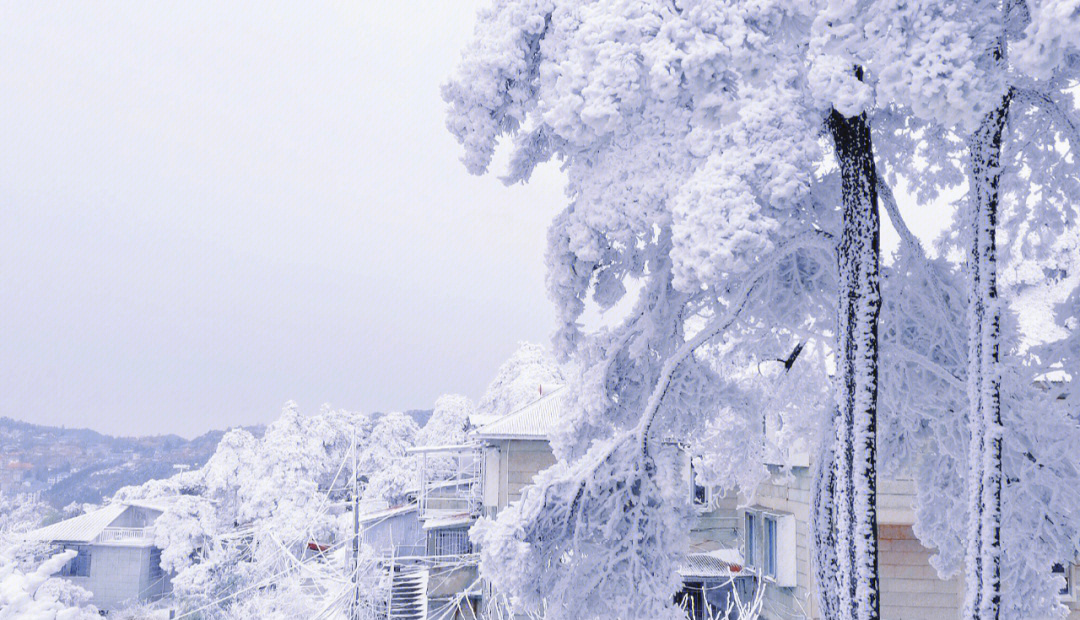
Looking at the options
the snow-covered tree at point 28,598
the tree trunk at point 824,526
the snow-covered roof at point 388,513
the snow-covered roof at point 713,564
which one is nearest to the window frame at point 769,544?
the snow-covered roof at point 713,564

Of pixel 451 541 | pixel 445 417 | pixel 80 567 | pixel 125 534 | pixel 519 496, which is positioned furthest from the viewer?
pixel 445 417

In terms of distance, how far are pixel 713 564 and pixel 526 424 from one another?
554 cm

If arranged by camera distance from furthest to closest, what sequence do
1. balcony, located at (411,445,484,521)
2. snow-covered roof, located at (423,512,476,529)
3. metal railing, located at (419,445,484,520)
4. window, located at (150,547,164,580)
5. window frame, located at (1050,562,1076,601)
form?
window, located at (150,547,164,580) → snow-covered roof, located at (423,512,476,529) → metal railing, located at (419,445,484,520) → balcony, located at (411,445,484,521) → window frame, located at (1050,562,1076,601)

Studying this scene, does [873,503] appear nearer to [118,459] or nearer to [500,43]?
[500,43]

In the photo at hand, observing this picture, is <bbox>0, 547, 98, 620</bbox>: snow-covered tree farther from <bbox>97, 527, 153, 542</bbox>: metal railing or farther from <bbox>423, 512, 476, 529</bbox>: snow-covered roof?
<bbox>97, 527, 153, 542</bbox>: metal railing

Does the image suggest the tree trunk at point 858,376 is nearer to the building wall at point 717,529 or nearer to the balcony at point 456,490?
the building wall at point 717,529

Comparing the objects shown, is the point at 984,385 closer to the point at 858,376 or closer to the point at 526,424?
the point at 858,376

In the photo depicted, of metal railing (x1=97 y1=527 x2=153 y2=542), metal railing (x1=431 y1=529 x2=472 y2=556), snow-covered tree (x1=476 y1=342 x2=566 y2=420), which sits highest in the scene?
snow-covered tree (x1=476 y1=342 x2=566 y2=420)

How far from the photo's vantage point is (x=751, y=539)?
53.1ft

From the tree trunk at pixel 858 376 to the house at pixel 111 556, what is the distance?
136 ft

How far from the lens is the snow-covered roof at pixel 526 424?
16703mm

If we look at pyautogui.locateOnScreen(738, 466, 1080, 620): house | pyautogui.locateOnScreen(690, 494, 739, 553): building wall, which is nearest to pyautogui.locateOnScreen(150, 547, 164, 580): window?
pyautogui.locateOnScreen(690, 494, 739, 553): building wall

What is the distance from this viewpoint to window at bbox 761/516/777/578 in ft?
47.7

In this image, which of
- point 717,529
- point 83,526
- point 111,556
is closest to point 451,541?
point 717,529
